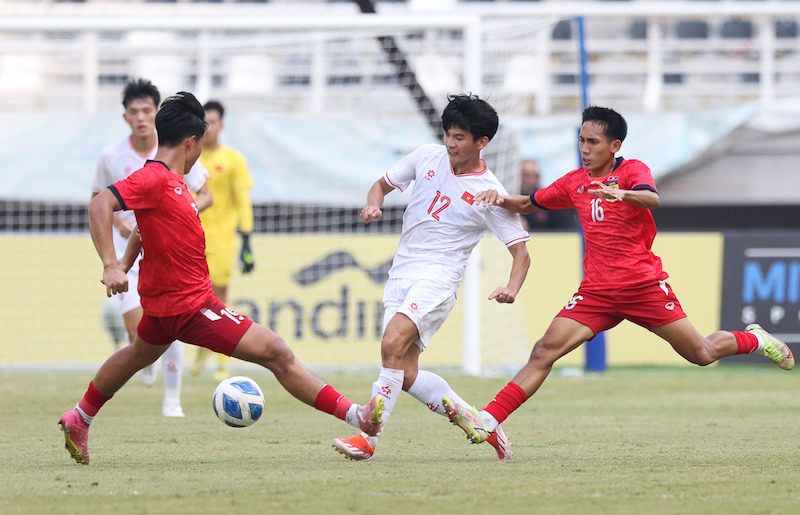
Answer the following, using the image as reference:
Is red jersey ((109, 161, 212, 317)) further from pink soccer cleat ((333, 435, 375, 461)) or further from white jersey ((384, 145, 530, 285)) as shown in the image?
white jersey ((384, 145, 530, 285))

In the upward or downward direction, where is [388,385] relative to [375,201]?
downward

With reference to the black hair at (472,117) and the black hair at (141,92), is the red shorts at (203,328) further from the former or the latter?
the black hair at (141,92)

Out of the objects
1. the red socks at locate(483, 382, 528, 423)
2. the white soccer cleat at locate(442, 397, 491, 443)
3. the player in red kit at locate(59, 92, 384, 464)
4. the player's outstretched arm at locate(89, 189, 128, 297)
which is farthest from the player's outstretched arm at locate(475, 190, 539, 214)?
the player's outstretched arm at locate(89, 189, 128, 297)

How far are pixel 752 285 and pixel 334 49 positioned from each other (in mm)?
6633

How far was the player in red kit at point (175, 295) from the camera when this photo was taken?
5637 mm

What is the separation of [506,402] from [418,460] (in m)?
0.58

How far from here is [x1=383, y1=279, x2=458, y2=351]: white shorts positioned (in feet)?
20.0

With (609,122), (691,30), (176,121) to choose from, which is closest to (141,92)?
(176,121)

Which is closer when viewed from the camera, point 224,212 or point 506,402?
point 506,402

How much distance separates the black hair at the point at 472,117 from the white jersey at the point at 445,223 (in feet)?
0.95

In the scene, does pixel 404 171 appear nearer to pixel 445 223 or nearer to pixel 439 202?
pixel 439 202

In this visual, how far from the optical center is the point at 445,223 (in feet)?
20.8

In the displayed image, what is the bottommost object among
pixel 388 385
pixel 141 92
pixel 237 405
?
pixel 237 405

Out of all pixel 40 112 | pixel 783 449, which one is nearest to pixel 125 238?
pixel 783 449
